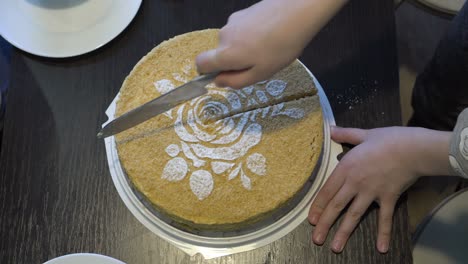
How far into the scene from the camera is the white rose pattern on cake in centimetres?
78

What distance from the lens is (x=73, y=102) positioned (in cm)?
90

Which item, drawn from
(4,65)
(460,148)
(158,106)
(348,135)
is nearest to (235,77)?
(158,106)

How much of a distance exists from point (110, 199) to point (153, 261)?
132 mm

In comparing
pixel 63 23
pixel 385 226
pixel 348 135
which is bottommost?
pixel 385 226

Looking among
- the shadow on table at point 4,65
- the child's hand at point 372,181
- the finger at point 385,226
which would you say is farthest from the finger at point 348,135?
the shadow on table at point 4,65

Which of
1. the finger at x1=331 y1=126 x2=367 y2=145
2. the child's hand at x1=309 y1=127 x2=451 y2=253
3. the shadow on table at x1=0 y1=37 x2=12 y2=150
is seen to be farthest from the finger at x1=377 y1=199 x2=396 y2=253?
the shadow on table at x1=0 y1=37 x2=12 y2=150

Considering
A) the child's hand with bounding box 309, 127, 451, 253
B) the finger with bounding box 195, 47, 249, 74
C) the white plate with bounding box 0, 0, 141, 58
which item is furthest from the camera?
the white plate with bounding box 0, 0, 141, 58

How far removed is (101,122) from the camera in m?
0.88

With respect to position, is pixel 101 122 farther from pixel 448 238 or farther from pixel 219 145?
pixel 448 238

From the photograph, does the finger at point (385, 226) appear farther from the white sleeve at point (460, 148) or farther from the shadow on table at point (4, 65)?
the shadow on table at point (4, 65)

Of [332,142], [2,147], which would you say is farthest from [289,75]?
[2,147]

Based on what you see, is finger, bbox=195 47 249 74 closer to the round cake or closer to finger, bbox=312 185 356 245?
the round cake

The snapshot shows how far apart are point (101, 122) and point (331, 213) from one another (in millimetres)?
441

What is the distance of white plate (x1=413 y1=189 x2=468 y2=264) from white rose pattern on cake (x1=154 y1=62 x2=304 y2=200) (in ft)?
1.39
